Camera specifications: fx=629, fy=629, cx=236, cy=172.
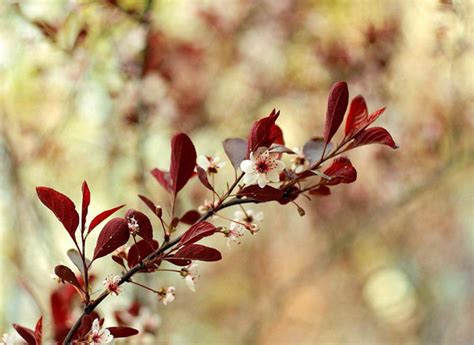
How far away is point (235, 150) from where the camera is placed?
1.89 feet

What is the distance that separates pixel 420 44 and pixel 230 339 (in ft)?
4.40

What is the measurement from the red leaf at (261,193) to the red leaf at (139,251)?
0.09 metres

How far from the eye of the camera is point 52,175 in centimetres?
182

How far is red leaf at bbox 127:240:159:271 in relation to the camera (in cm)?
53

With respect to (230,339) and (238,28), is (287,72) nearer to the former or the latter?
(238,28)

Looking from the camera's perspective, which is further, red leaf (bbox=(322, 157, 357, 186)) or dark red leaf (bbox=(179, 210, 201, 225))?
dark red leaf (bbox=(179, 210, 201, 225))

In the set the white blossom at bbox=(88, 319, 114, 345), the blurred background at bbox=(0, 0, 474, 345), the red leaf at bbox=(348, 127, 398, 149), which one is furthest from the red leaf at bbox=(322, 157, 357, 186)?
the blurred background at bbox=(0, 0, 474, 345)

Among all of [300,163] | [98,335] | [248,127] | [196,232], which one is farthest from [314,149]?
[248,127]

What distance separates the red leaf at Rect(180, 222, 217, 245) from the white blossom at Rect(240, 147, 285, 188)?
0.05m

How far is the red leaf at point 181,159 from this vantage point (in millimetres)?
552

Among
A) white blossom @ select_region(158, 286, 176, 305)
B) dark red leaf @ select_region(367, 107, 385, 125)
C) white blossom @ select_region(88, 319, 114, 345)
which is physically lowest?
white blossom @ select_region(88, 319, 114, 345)

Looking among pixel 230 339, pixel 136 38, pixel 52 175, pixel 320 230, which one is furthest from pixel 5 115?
pixel 230 339

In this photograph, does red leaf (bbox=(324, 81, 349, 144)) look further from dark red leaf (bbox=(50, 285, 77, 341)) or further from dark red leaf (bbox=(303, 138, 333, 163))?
dark red leaf (bbox=(50, 285, 77, 341))

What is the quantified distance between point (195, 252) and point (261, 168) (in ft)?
0.29
